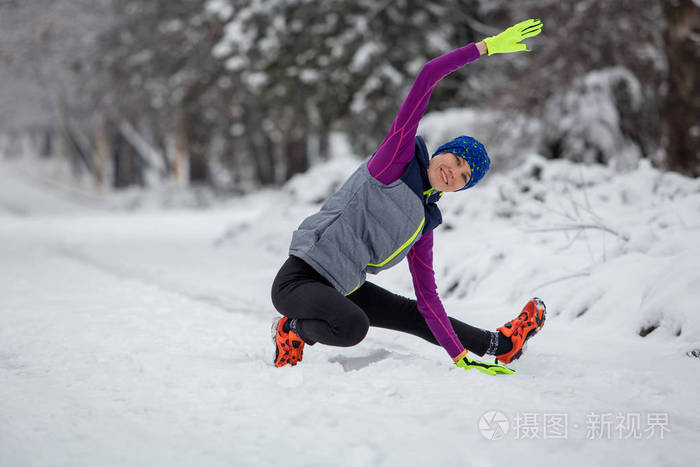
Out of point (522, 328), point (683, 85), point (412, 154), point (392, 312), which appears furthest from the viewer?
point (683, 85)

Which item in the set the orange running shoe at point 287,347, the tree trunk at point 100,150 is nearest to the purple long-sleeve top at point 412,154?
the orange running shoe at point 287,347

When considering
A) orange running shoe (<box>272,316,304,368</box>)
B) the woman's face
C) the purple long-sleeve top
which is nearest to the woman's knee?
orange running shoe (<box>272,316,304,368</box>)

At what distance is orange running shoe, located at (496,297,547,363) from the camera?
3.00m

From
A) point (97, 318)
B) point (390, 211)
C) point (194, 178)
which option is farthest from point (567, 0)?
point (194, 178)

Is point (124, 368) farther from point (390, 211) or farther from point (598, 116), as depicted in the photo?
point (598, 116)

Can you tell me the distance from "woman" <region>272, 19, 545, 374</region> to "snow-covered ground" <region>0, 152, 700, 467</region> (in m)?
0.22

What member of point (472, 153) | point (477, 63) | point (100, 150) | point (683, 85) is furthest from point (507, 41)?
point (100, 150)

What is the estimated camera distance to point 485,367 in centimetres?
277

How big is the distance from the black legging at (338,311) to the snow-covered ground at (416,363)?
182 mm

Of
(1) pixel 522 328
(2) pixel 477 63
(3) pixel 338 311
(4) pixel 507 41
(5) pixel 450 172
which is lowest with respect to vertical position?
(1) pixel 522 328

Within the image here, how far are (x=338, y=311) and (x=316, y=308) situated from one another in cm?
11

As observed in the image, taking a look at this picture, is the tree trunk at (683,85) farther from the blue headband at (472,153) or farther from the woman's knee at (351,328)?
the woman's knee at (351,328)

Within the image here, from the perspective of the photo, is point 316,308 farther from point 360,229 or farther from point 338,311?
point 360,229

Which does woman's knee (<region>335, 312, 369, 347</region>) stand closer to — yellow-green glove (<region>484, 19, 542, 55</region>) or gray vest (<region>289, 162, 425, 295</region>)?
gray vest (<region>289, 162, 425, 295</region>)
